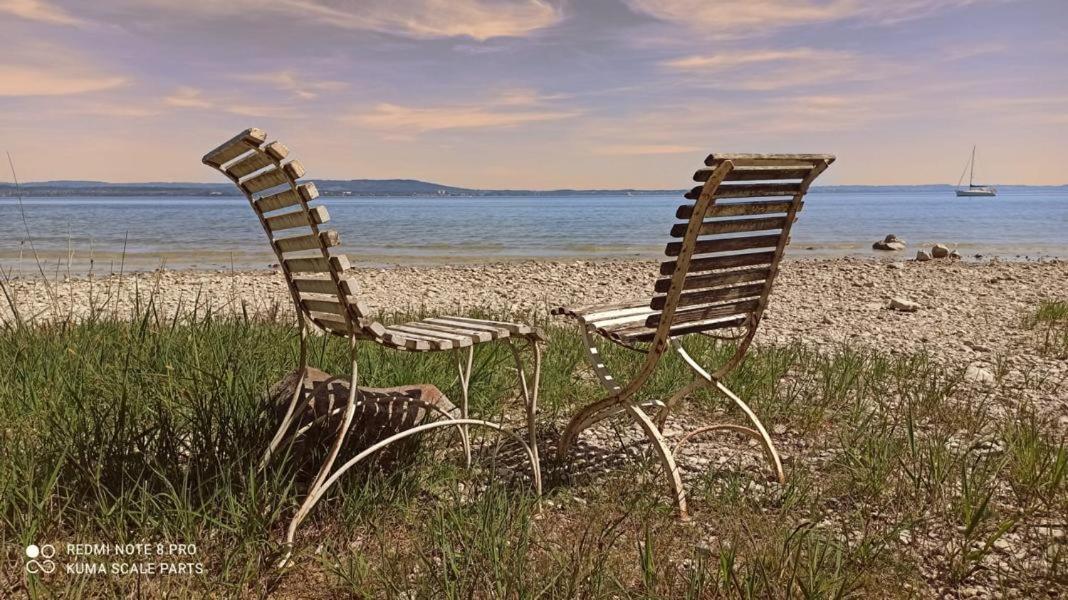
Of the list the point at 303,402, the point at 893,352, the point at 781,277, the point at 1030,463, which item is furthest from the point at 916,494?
the point at 781,277

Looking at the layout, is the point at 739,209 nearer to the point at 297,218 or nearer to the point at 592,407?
the point at 592,407

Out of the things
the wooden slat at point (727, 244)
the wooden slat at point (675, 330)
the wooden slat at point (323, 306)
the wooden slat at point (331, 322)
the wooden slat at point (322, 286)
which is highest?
the wooden slat at point (727, 244)

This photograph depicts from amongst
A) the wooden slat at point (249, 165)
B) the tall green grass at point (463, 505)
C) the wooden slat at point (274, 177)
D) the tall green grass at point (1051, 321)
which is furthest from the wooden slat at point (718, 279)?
the tall green grass at point (1051, 321)

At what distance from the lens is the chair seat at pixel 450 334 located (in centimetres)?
293

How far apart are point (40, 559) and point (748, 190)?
112 inches

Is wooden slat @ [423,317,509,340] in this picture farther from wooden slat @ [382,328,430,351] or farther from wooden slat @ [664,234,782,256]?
wooden slat @ [664,234,782,256]

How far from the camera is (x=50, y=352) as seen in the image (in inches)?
166

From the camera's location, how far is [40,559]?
8.36 feet

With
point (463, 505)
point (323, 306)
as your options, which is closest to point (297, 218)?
point (323, 306)

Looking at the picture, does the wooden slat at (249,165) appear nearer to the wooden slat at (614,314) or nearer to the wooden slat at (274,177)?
the wooden slat at (274,177)

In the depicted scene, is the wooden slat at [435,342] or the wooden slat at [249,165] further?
the wooden slat at [435,342]

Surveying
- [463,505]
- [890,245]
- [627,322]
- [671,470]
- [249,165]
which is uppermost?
[249,165]

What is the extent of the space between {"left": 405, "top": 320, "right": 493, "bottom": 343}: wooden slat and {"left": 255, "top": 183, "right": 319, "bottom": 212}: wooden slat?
2.71 ft

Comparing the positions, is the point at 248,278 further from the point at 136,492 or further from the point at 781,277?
the point at 136,492
